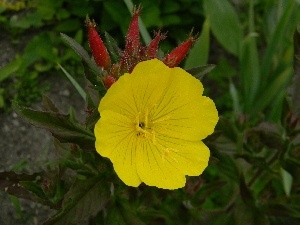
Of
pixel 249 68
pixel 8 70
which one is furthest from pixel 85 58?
pixel 249 68

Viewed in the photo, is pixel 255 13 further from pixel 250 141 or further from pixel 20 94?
pixel 20 94

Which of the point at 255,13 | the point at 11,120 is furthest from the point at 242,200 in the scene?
the point at 255,13

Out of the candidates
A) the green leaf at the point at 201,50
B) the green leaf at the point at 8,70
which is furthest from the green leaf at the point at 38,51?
the green leaf at the point at 201,50

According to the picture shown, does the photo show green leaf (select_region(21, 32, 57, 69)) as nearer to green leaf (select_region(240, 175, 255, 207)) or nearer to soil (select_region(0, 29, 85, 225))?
soil (select_region(0, 29, 85, 225))

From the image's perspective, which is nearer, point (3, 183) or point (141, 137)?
point (141, 137)

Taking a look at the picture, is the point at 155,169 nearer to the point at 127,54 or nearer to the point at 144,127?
the point at 144,127

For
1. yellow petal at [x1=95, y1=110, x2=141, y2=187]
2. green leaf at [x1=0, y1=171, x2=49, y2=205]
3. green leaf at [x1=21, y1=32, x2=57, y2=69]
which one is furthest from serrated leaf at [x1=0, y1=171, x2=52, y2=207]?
green leaf at [x1=21, y1=32, x2=57, y2=69]
